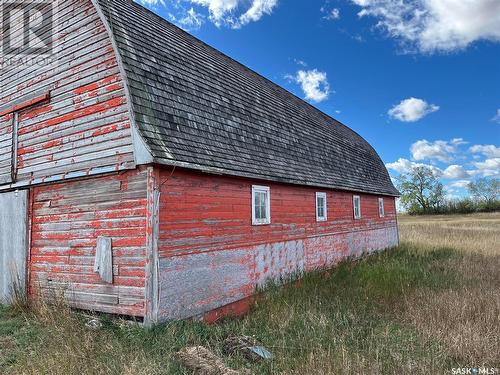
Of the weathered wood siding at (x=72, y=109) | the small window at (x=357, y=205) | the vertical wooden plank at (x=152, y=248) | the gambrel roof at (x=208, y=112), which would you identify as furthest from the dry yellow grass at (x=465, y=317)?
the weathered wood siding at (x=72, y=109)

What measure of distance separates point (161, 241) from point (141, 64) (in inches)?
137

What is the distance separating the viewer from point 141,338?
223 inches

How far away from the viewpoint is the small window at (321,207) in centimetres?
1208

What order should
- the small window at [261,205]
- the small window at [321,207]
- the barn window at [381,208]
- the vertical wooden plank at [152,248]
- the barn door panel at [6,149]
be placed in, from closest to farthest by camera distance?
the vertical wooden plank at [152,248] < the barn door panel at [6,149] < the small window at [261,205] < the small window at [321,207] < the barn window at [381,208]

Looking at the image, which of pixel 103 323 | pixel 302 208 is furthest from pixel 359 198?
pixel 103 323

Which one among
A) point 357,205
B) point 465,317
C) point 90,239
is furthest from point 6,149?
point 357,205

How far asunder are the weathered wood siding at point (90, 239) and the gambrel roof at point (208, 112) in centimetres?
123

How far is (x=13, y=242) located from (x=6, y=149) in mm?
2290

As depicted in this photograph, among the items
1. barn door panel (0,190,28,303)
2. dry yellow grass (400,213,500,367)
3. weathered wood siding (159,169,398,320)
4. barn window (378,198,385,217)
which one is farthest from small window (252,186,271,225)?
barn window (378,198,385,217)

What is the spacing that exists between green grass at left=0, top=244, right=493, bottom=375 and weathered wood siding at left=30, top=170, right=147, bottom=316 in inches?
20.6

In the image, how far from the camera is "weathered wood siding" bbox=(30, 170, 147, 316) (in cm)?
646

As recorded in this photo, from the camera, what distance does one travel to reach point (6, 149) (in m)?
8.95

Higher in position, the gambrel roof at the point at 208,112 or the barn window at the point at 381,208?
the gambrel roof at the point at 208,112

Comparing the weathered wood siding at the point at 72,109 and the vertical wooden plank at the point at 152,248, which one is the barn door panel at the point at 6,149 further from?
the vertical wooden plank at the point at 152,248
